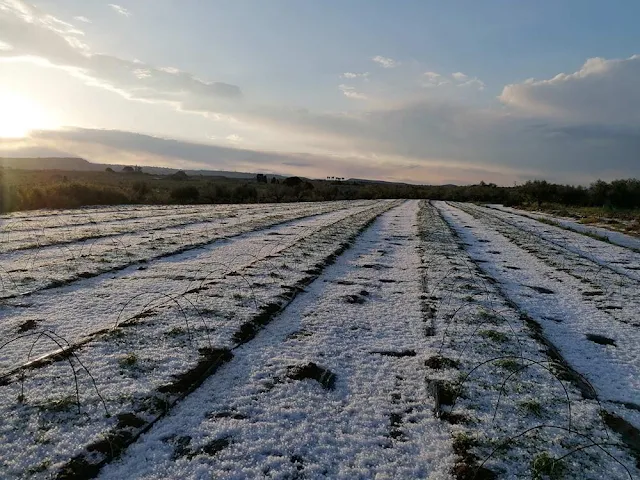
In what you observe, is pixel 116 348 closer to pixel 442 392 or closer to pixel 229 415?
pixel 229 415

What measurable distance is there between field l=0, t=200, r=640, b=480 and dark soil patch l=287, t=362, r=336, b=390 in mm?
20

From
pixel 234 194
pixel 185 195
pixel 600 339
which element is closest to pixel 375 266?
pixel 600 339

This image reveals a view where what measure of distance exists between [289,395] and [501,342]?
270 centimetres

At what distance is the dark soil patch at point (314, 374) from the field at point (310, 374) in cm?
2

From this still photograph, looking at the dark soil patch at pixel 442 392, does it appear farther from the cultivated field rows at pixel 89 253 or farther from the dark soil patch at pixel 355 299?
the cultivated field rows at pixel 89 253

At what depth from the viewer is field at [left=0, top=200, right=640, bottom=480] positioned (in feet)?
9.25

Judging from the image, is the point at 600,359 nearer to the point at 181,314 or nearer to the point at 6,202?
the point at 181,314

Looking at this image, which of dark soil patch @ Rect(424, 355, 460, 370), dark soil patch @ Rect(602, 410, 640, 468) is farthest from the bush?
dark soil patch @ Rect(602, 410, 640, 468)

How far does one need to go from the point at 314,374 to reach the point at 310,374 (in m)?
0.04

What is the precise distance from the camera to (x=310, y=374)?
3955mm

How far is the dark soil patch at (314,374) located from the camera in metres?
3.84

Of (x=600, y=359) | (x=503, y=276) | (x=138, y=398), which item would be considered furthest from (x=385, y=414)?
(x=503, y=276)

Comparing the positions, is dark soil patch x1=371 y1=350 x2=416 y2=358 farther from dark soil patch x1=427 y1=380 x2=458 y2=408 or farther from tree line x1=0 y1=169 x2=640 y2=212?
tree line x1=0 y1=169 x2=640 y2=212

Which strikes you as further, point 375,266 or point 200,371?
point 375,266
